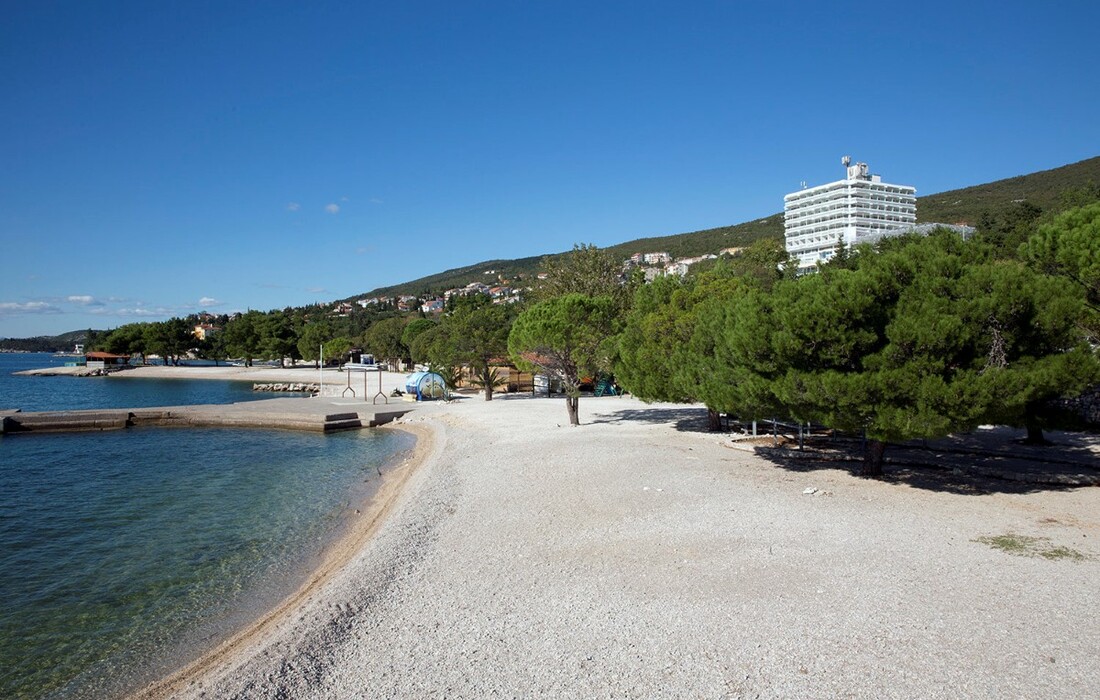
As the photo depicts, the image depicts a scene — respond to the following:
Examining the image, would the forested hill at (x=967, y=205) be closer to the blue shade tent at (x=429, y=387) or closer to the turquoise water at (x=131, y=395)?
the blue shade tent at (x=429, y=387)

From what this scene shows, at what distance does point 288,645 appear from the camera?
668cm

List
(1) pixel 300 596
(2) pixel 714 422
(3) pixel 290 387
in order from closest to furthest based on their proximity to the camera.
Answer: (1) pixel 300 596
(2) pixel 714 422
(3) pixel 290 387

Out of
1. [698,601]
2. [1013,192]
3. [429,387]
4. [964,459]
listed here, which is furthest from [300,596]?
[1013,192]

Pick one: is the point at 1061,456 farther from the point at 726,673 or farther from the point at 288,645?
the point at 288,645

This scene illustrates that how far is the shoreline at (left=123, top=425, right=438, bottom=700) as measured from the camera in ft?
22.0

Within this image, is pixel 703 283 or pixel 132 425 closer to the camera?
pixel 703 283

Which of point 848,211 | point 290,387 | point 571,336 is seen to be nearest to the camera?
point 571,336

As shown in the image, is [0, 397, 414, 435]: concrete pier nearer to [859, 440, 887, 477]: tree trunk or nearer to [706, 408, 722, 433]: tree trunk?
[706, 408, 722, 433]: tree trunk

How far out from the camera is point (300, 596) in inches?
349

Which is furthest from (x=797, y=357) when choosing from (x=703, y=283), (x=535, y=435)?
(x=535, y=435)

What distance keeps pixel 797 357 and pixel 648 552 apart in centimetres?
495

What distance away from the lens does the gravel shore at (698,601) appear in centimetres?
557

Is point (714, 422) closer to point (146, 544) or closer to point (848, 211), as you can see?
point (146, 544)

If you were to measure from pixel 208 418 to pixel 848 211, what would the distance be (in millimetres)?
118195
